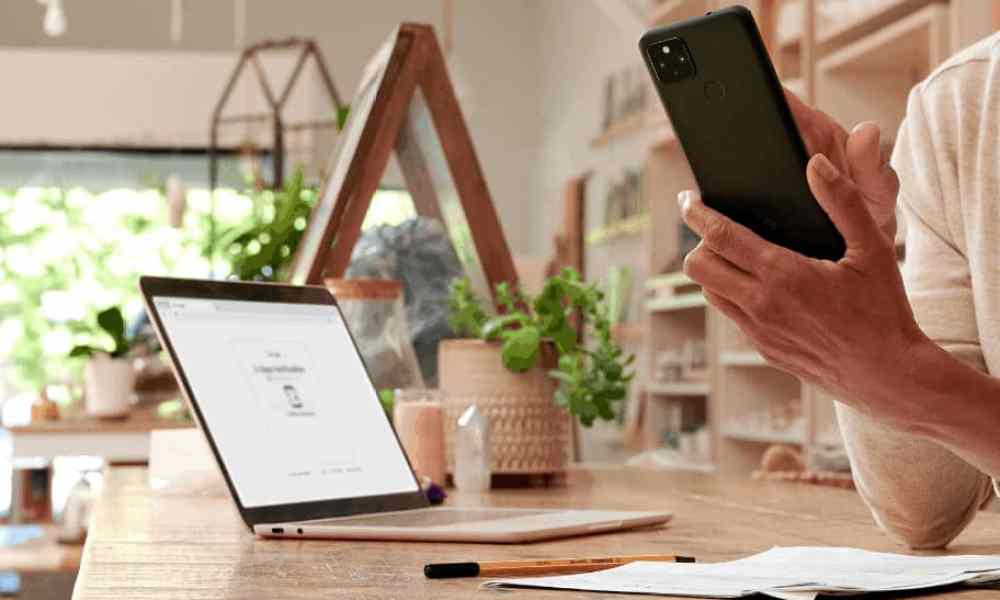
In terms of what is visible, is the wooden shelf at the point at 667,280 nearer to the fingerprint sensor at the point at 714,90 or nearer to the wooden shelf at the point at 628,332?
the wooden shelf at the point at 628,332

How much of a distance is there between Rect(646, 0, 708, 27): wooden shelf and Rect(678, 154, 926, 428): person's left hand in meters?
4.00

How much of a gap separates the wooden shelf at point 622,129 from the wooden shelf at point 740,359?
4.32ft

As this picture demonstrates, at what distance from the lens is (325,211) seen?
181 cm

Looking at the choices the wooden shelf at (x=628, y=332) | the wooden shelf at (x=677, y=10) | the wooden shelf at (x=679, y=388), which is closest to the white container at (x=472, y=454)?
the wooden shelf at (x=679, y=388)

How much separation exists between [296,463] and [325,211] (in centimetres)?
72

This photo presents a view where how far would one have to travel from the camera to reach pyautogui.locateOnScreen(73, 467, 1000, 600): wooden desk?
758 millimetres

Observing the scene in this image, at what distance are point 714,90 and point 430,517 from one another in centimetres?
45

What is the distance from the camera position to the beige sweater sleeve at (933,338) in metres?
1.08

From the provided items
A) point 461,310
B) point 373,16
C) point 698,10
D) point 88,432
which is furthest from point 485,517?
point 373,16

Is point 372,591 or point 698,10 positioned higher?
point 698,10

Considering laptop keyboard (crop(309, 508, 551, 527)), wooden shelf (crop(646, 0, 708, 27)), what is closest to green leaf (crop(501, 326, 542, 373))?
laptop keyboard (crop(309, 508, 551, 527))

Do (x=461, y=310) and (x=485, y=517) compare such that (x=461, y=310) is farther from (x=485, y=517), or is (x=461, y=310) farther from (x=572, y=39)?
(x=572, y=39)

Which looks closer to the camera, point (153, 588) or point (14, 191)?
point (153, 588)

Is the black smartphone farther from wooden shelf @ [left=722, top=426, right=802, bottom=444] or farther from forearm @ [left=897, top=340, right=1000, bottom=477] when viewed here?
wooden shelf @ [left=722, top=426, right=802, bottom=444]
